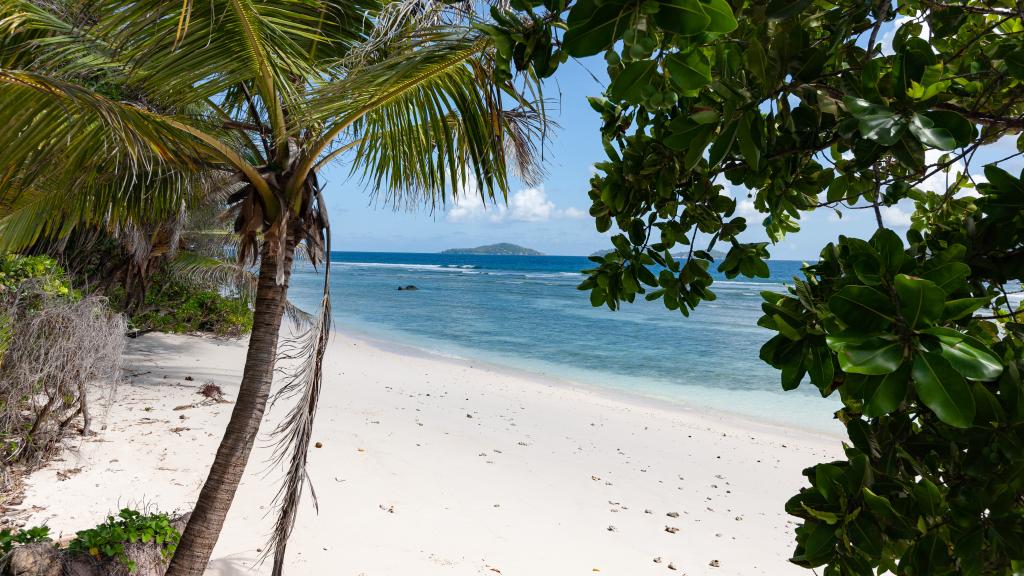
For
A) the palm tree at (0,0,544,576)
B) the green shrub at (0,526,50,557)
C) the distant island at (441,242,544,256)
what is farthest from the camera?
the distant island at (441,242,544,256)

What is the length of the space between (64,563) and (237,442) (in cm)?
125

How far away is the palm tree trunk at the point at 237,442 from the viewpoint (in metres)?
2.88

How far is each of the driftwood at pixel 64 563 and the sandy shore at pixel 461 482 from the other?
55 cm

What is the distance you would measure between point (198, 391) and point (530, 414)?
5065 millimetres

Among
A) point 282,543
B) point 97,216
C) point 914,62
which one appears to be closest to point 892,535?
point 914,62

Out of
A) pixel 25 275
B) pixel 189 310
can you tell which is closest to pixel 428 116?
pixel 25 275

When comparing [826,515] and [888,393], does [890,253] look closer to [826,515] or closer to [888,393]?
[888,393]

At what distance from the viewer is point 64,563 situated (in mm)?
3053

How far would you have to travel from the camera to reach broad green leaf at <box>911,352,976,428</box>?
657 millimetres

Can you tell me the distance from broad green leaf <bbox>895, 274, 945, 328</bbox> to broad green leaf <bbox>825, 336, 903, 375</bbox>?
0.04m

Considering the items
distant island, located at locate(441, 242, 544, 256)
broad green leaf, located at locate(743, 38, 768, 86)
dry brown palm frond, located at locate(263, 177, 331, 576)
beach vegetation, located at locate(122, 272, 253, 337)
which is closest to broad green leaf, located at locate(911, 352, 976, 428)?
broad green leaf, located at locate(743, 38, 768, 86)

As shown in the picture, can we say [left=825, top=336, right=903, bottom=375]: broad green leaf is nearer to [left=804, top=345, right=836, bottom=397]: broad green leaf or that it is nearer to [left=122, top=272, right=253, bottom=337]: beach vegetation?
[left=804, top=345, right=836, bottom=397]: broad green leaf

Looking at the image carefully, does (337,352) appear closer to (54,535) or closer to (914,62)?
(54,535)

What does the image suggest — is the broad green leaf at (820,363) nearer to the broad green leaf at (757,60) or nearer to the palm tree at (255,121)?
the broad green leaf at (757,60)
